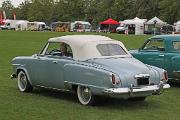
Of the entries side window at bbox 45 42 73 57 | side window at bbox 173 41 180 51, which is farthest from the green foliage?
side window at bbox 45 42 73 57

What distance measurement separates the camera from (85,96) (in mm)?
10078

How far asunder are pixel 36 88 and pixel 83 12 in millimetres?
118852

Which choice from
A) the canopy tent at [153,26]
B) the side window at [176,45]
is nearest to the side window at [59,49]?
the side window at [176,45]

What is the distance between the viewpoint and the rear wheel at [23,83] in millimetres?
11789

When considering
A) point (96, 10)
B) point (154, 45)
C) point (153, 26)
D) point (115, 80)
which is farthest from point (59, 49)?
point (96, 10)

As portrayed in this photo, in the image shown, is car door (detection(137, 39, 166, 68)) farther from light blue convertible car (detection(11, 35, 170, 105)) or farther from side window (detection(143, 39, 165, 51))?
light blue convertible car (detection(11, 35, 170, 105))

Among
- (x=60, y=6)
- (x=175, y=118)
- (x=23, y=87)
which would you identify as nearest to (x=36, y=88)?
(x=23, y=87)

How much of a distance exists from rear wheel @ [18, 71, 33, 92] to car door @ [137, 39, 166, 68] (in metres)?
3.63

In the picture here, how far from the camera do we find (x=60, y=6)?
435ft

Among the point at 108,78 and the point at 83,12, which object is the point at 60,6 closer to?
the point at 83,12

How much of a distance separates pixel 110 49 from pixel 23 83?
8.60 ft

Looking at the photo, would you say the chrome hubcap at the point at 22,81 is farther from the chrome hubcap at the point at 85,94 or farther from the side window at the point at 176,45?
the side window at the point at 176,45

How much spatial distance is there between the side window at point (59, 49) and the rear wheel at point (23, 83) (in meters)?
0.93

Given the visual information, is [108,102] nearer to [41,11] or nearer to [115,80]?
[115,80]
